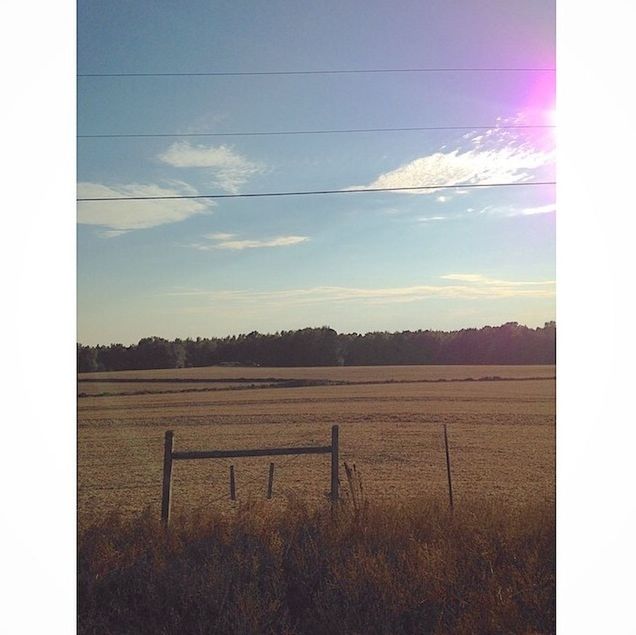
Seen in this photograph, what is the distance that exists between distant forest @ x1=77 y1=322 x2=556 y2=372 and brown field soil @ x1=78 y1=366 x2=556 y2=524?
184 millimetres

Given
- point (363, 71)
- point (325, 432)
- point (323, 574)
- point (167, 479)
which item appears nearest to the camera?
point (323, 574)

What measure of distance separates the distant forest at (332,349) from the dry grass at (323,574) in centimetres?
83

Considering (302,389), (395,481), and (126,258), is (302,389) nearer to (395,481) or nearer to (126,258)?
(395,481)

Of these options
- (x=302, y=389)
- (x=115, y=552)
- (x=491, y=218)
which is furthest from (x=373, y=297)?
(x=302, y=389)

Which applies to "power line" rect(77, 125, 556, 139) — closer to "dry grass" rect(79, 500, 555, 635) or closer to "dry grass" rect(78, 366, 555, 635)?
"dry grass" rect(78, 366, 555, 635)

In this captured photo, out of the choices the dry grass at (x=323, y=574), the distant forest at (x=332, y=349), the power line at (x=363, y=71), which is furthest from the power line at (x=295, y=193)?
the dry grass at (x=323, y=574)

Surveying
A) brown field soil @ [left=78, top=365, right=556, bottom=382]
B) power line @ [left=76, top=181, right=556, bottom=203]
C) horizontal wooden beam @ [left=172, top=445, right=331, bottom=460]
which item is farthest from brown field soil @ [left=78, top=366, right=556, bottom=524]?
power line @ [left=76, top=181, right=556, bottom=203]

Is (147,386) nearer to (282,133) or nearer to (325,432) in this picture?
(282,133)

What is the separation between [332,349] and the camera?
3.45m

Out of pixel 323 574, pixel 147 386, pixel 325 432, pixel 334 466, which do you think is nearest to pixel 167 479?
pixel 334 466

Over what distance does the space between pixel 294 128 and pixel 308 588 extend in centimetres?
186

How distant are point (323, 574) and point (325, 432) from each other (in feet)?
11.7

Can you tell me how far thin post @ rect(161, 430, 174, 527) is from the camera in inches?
104

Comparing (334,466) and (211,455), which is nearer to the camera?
(211,455)
